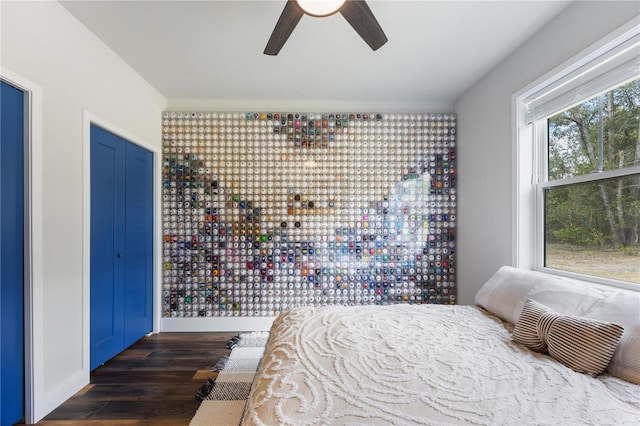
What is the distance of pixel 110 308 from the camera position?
89.7 inches

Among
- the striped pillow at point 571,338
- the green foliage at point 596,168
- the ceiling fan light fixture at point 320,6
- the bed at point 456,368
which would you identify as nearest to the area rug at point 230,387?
the bed at point 456,368

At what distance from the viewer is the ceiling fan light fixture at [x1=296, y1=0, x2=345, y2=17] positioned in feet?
4.44

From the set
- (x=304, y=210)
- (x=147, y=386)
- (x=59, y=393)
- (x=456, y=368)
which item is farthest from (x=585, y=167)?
(x=59, y=393)

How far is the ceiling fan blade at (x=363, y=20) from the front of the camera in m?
1.36

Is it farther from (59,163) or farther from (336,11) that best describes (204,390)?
(336,11)

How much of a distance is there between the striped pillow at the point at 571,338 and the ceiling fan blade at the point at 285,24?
1.94m

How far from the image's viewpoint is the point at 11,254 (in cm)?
151

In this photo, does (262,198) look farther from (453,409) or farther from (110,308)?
(453,409)

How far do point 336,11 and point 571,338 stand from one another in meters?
1.84

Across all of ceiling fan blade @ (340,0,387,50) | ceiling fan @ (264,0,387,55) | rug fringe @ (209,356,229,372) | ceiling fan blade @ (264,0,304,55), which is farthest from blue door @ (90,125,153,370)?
ceiling fan blade @ (340,0,387,50)

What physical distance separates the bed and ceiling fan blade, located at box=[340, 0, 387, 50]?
160 centimetres

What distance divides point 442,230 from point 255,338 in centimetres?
226

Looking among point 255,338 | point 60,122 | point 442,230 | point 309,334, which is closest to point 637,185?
point 442,230

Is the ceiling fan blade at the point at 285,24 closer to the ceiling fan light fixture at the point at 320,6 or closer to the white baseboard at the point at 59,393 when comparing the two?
the ceiling fan light fixture at the point at 320,6
